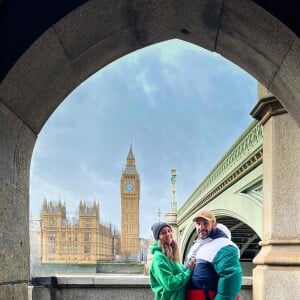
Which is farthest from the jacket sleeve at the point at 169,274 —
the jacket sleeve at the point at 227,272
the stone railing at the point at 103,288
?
the stone railing at the point at 103,288

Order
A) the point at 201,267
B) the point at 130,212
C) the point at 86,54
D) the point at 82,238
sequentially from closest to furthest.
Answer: the point at 86,54
the point at 201,267
the point at 82,238
the point at 130,212

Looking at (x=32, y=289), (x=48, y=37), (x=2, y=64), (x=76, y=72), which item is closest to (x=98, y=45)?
(x=76, y=72)

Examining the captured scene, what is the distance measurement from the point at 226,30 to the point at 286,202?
2405 millimetres

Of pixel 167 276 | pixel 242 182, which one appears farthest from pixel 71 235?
pixel 167 276

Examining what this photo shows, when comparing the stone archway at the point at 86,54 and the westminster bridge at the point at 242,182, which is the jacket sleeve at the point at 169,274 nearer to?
the stone archway at the point at 86,54

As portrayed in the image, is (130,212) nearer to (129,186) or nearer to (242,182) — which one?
(129,186)

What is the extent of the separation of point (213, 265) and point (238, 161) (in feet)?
27.9

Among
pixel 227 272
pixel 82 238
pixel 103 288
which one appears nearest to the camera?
pixel 227 272

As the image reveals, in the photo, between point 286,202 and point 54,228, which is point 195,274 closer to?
point 286,202

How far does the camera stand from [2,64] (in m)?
2.38

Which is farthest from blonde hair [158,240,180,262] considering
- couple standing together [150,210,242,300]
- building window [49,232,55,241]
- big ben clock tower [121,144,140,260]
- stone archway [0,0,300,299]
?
big ben clock tower [121,144,140,260]

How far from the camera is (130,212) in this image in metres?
113

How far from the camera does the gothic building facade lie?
9694 centimetres

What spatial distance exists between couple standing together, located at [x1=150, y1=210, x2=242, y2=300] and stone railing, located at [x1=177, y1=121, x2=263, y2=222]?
5978mm
